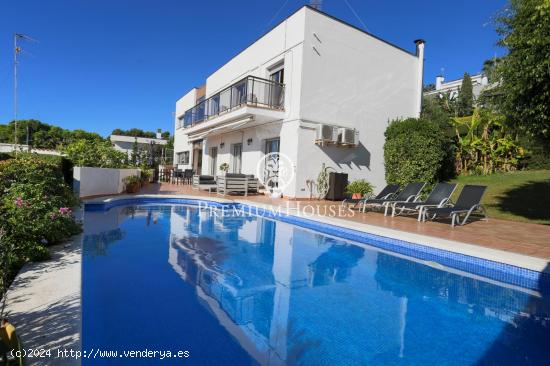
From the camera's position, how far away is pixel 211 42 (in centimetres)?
2567

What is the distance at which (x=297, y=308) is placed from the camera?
4367 millimetres

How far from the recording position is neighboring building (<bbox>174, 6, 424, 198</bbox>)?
15148 millimetres

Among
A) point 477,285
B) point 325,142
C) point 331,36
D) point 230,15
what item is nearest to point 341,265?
point 477,285

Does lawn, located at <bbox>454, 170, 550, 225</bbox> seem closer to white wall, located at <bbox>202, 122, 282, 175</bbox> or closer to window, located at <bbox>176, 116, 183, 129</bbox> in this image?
white wall, located at <bbox>202, 122, 282, 175</bbox>

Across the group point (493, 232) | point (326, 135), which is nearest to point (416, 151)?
point (326, 135)

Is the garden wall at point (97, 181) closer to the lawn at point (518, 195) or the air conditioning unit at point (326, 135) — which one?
the air conditioning unit at point (326, 135)

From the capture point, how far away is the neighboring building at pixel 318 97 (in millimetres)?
15148

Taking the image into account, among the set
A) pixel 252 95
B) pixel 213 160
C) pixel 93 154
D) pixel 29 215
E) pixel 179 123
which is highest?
pixel 179 123

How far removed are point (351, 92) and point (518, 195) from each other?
916 cm

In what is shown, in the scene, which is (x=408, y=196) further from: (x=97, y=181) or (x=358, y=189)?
(x=97, y=181)

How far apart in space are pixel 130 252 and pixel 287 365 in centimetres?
490

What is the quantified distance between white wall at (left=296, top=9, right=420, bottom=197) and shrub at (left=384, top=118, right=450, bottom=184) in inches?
63.5

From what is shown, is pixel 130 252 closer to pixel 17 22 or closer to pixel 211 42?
pixel 17 22

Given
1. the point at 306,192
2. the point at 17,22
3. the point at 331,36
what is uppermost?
the point at 17,22
